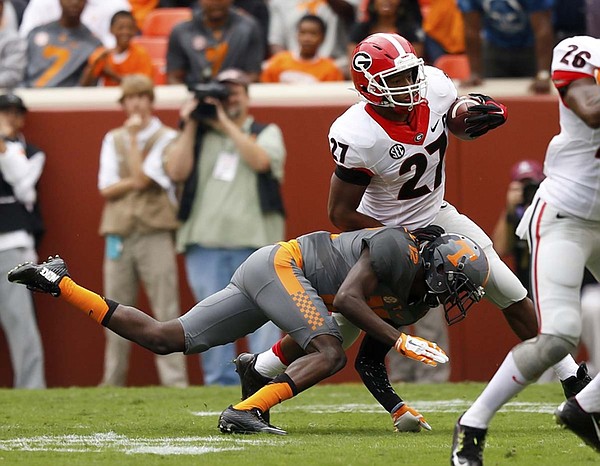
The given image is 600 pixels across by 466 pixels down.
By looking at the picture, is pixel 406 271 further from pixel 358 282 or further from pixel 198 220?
pixel 198 220

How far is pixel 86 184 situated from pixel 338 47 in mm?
2186

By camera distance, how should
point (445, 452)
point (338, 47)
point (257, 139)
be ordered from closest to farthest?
point (445, 452), point (257, 139), point (338, 47)

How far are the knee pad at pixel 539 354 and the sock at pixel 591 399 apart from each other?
246 millimetres

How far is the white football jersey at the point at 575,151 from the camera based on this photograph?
4.57m

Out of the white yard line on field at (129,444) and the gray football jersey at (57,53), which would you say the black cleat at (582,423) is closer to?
the white yard line on field at (129,444)

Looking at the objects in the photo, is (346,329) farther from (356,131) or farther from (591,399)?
(591,399)

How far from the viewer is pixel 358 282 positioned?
518cm

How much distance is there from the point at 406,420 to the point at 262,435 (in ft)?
2.12

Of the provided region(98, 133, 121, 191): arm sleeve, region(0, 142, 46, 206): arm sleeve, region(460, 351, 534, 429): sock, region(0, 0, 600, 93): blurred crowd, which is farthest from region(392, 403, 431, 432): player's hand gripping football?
region(0, 142, 46, 206): arm sleeve

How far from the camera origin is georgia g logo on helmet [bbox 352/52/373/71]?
223 inches

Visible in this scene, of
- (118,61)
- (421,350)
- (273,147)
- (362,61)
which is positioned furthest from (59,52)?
(421,350)

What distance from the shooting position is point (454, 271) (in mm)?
5164

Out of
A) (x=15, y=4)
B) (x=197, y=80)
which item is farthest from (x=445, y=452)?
A: (x=15, y=4)

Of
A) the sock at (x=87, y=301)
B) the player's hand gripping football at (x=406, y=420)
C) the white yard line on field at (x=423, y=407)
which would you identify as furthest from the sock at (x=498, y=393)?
the white yard line on field at (x=423, y=407)
